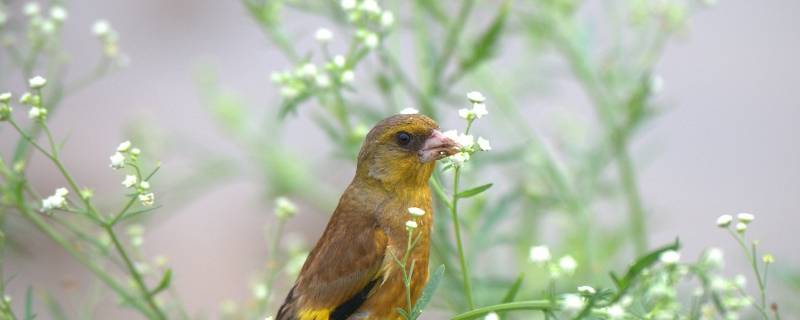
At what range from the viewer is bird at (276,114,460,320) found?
226 cm

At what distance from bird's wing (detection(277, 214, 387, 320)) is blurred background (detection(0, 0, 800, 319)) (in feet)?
8.37

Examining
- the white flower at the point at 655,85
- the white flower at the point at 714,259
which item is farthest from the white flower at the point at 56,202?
the white flower at the point at 655,85

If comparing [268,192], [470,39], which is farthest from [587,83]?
[268,192]

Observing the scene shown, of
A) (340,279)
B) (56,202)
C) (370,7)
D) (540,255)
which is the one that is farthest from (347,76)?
(540,255)

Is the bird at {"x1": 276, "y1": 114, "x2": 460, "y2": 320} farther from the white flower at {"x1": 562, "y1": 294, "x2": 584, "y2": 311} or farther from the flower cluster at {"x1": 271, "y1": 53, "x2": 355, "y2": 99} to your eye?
the white flower at {"x1": 562, "y1": 294, "x2": 584, "y2": 311}

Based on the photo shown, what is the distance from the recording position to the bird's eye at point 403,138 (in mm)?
2332

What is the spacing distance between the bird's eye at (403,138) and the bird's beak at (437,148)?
51 millimetres

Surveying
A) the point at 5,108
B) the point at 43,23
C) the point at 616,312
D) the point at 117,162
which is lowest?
the point at 616,312

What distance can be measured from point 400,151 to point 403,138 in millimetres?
28

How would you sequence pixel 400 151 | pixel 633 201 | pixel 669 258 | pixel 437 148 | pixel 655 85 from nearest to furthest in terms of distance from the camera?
pixel 669 258 → pixel 437 148 → pixel 400 151 → pixel 655 85 → pixel 633 201

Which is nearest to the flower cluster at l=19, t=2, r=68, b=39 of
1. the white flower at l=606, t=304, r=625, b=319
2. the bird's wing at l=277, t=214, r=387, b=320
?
the bird's wing at l=277, t=214, r=387, b=320

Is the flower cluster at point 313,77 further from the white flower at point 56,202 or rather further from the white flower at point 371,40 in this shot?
the white flower at point 56,202

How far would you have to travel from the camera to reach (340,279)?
2.28 meters

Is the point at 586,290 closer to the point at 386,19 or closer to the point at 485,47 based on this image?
the point at 386,19
